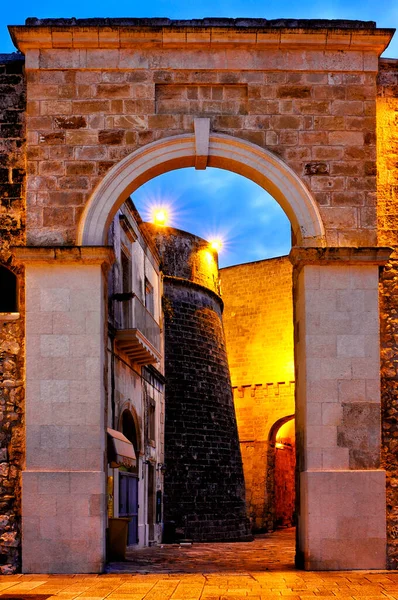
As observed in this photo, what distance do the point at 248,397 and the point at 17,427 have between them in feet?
76.0

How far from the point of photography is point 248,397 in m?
34.0

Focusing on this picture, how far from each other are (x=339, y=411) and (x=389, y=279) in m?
1.74

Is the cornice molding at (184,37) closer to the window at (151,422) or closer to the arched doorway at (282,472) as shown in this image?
the window at (151,422)

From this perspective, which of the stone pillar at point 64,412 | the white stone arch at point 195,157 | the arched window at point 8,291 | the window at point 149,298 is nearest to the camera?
the stone pillar at point 64,412

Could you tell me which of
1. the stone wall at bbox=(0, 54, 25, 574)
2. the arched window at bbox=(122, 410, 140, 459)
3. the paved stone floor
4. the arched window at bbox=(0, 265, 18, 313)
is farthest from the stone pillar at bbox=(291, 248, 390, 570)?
the arched window at bbox=(122, 410, 140, 459)

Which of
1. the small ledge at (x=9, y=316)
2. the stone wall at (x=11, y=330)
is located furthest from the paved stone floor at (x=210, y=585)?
the small ledge at (x=9, y=316)

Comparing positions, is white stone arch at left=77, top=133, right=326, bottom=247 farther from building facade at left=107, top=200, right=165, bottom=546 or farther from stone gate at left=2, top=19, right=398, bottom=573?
building facade at left=107, top=200, right=165, bottom=546

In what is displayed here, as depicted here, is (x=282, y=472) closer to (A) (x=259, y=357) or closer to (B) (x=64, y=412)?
(A) (x=259, y=357)

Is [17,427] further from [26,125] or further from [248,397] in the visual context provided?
[248,397]

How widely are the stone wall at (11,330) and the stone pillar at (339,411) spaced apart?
10.7ft

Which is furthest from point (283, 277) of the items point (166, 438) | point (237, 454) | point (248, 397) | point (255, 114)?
point (255, 114)

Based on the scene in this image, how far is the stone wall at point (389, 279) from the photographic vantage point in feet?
36.7

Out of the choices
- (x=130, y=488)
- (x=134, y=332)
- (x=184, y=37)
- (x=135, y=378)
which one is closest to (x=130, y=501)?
(x=130, y=488)

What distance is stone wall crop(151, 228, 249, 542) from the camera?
972 inches
